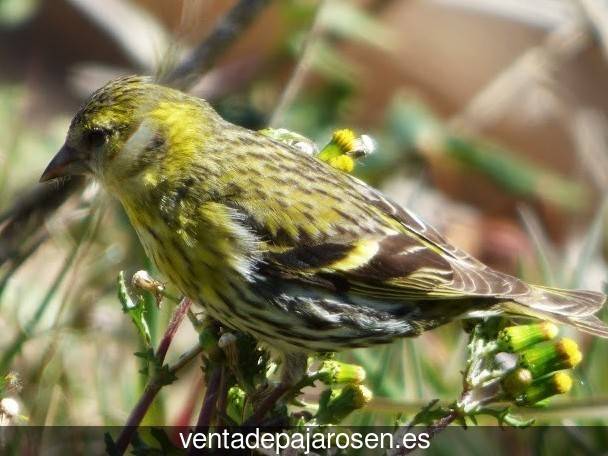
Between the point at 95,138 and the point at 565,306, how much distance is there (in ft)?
3.31

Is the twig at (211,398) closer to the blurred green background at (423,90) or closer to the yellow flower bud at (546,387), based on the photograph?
the yellow flower bud at (546,387)

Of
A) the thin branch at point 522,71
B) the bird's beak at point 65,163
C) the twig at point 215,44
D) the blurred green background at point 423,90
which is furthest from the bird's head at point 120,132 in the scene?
the thin branch at point 522,71

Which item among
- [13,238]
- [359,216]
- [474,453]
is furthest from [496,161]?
[13,238]

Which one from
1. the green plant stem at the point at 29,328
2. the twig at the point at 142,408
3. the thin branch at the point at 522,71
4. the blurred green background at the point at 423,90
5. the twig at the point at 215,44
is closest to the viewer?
the twig at the point at 142,408

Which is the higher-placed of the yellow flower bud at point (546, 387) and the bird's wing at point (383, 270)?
the bird's wing at point (383, 270)

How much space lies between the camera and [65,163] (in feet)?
8.09

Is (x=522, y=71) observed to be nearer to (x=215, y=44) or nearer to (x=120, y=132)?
(x=215, y=44)

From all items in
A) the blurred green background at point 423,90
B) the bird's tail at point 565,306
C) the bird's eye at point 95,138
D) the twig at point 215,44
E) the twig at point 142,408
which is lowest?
the twig at point 142,408

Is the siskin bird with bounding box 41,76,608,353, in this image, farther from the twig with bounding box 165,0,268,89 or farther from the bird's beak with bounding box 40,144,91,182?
the twig with bounding box 165,0,268,89

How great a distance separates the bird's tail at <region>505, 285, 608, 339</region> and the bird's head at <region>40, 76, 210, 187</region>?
0.79 metres

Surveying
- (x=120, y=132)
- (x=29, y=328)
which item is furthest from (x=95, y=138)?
(x=29, y=328)

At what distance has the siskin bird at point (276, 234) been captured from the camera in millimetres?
2400

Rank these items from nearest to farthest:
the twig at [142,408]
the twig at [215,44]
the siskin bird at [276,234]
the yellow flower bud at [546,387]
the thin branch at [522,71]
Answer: the twig at [142,408]
the yellow flower bud at [546,387]
the siskin bird at [276,234]
the twig at [215,44]
the thin branch at [522,71]

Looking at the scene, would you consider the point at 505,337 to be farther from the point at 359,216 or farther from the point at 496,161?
the point at 496,161
